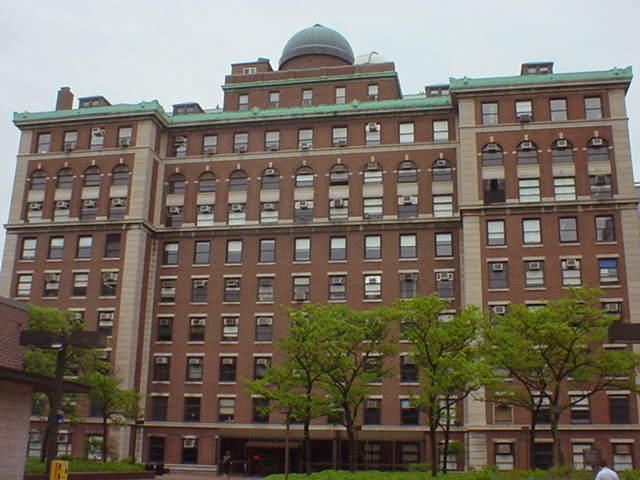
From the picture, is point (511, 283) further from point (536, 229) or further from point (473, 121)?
point (473, 121)

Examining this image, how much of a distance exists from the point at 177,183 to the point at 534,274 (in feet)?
100

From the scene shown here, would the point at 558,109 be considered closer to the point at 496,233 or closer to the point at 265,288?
the point at 496,233

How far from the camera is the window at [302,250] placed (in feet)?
198

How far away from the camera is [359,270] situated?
59.0 meters

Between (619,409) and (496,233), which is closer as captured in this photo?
(619,409)

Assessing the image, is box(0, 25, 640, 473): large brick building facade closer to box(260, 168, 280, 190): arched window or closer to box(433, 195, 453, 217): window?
box(260, 168, 280, 190): arched window

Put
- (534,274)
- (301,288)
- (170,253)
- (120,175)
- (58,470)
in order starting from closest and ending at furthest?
(58,470) → (534,274) → (301,288) → (170,253) → (120,175)

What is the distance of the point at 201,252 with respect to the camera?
62.6 m

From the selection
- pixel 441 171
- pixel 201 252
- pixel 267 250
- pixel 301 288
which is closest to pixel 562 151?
pixel 441 171

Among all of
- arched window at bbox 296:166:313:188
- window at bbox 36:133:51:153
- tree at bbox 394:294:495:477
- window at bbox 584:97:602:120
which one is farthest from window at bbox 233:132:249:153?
window at bbox 584:97:602:120

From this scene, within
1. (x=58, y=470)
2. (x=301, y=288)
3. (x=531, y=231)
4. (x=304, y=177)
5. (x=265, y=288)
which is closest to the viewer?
(x=58, y=470)

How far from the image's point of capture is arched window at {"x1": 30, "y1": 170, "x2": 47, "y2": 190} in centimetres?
6519

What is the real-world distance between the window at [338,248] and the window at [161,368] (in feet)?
51.0

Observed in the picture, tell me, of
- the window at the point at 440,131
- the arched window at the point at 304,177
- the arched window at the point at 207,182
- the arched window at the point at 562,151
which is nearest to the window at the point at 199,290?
the arched window at the point at 207,182
